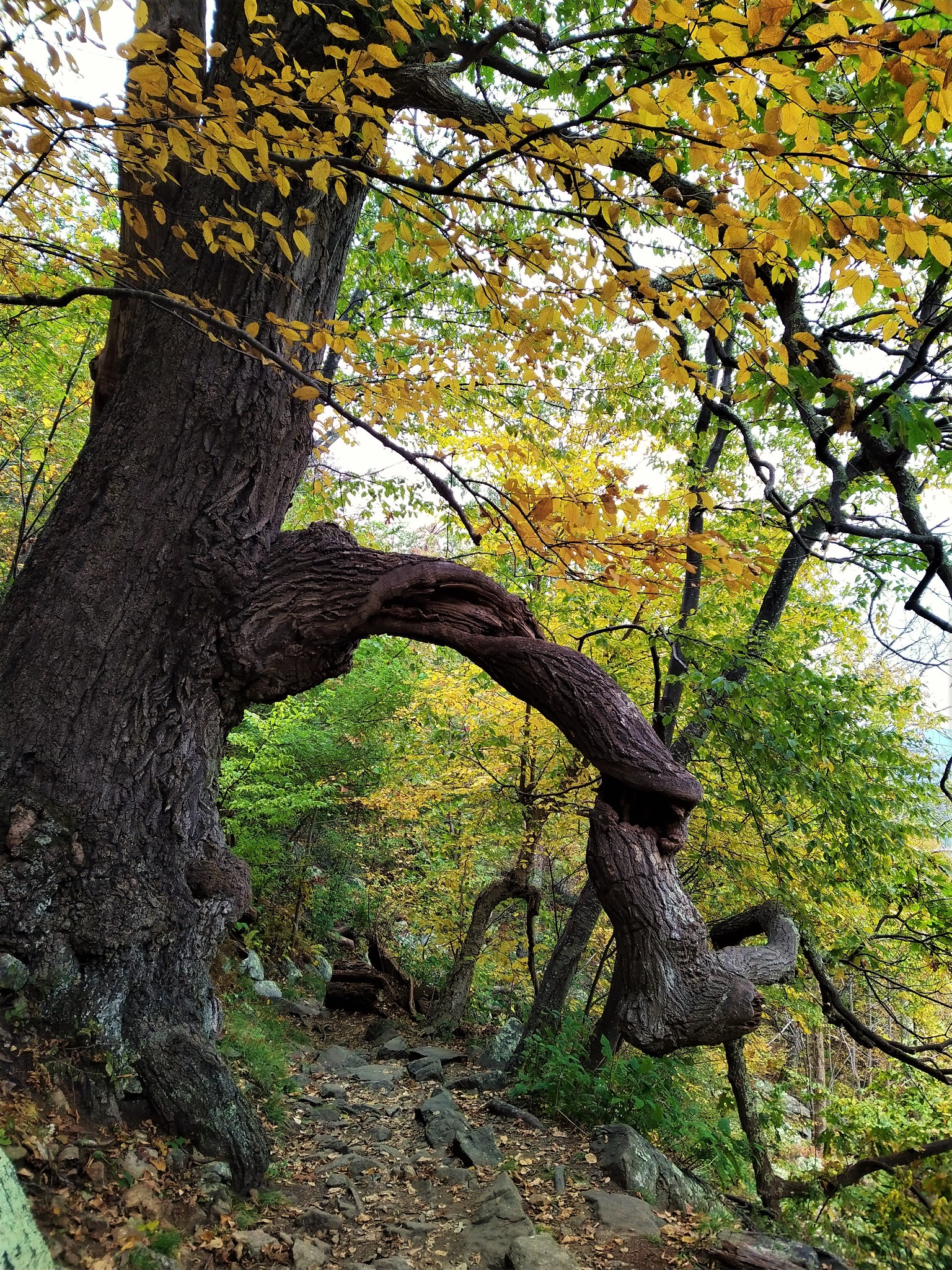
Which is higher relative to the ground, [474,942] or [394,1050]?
[474,942]

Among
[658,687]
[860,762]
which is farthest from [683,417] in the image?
[860,762]

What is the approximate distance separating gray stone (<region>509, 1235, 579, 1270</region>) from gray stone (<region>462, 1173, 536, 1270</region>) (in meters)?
0.08

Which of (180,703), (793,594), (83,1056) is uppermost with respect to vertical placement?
(793,594)

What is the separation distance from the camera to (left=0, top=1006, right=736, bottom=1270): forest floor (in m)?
2.41

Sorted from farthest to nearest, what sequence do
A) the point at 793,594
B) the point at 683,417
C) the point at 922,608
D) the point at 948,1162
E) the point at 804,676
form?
the point at 793,594
the point at 683,417
the point at 804,676
the point at 948,1162
the point at 922,608

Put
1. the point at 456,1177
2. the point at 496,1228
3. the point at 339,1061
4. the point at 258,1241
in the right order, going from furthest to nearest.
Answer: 1. the point at 339,1061
2. the point at 456,1177
3. the point at 496,1228
4. the point at 258,1241

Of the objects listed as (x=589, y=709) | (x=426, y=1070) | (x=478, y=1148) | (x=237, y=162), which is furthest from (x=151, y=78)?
(x=426, y=1070)

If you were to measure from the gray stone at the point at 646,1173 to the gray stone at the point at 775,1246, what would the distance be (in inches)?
18.7

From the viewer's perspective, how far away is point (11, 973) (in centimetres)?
270

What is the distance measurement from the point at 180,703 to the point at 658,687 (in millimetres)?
3803

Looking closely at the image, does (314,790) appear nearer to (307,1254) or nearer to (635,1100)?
(635,1100)

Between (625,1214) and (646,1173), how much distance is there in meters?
0.80

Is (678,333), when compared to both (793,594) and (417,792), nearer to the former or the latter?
(793,594)

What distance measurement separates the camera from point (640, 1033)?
2.50 metres
